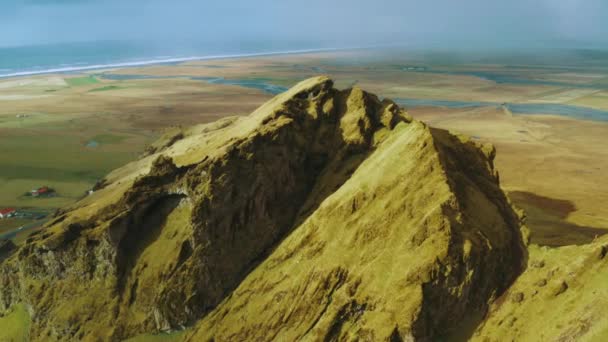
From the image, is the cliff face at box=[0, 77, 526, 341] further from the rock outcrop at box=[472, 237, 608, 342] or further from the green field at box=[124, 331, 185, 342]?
the rock outcrop at box=[472, 237, 608, 342]

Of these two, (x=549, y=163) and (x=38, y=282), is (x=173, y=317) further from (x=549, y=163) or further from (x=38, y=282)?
(x=549, y=163)

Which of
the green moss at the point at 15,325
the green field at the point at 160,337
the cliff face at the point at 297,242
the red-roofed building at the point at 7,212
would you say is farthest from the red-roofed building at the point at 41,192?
the green field at the point at 160,337

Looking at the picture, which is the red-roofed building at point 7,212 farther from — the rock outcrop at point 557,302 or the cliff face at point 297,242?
the rock outcrop at point 557,302

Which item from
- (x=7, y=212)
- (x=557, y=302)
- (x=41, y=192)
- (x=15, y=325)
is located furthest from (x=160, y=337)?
(x=41, y=192)

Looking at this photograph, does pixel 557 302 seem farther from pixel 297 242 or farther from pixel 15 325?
pixel 15 325

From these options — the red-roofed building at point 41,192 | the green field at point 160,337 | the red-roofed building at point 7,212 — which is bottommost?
the red-roofed building at point 7,212
